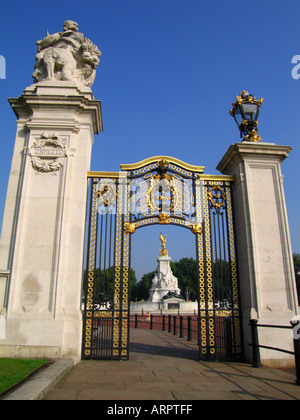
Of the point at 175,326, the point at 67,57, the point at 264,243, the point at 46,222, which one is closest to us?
the point at 46,222

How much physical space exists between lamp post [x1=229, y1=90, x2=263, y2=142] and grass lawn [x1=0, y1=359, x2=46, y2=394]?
24.9 ft

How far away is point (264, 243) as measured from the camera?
8344 mm

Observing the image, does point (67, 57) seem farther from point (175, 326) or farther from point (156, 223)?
point (175, 326)

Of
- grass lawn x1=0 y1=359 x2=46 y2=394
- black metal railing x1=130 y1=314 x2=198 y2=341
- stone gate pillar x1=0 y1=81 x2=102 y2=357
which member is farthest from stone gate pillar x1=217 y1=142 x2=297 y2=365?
grass lawn x1=0 y1=359 x2=46 y2=394

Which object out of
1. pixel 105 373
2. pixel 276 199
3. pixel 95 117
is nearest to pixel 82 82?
pixel 95 117

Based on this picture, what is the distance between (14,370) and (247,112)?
8493 mm

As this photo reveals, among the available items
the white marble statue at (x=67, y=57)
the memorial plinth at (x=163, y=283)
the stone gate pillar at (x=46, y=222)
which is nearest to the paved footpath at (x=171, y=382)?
the stone gate pillar at (x=46, y=222)

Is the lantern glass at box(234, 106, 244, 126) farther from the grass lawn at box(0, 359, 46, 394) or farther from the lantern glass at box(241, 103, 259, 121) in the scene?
the grass lawn at box(0, 359, 46, 394)

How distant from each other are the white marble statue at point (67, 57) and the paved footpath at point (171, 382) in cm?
740

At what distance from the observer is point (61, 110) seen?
8.68m

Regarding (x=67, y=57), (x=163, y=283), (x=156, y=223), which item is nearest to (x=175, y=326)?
(x=156, y=223)

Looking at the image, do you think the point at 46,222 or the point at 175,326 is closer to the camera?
the point at 46,222

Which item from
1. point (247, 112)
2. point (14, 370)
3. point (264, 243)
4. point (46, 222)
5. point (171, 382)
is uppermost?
point (247, 112)
